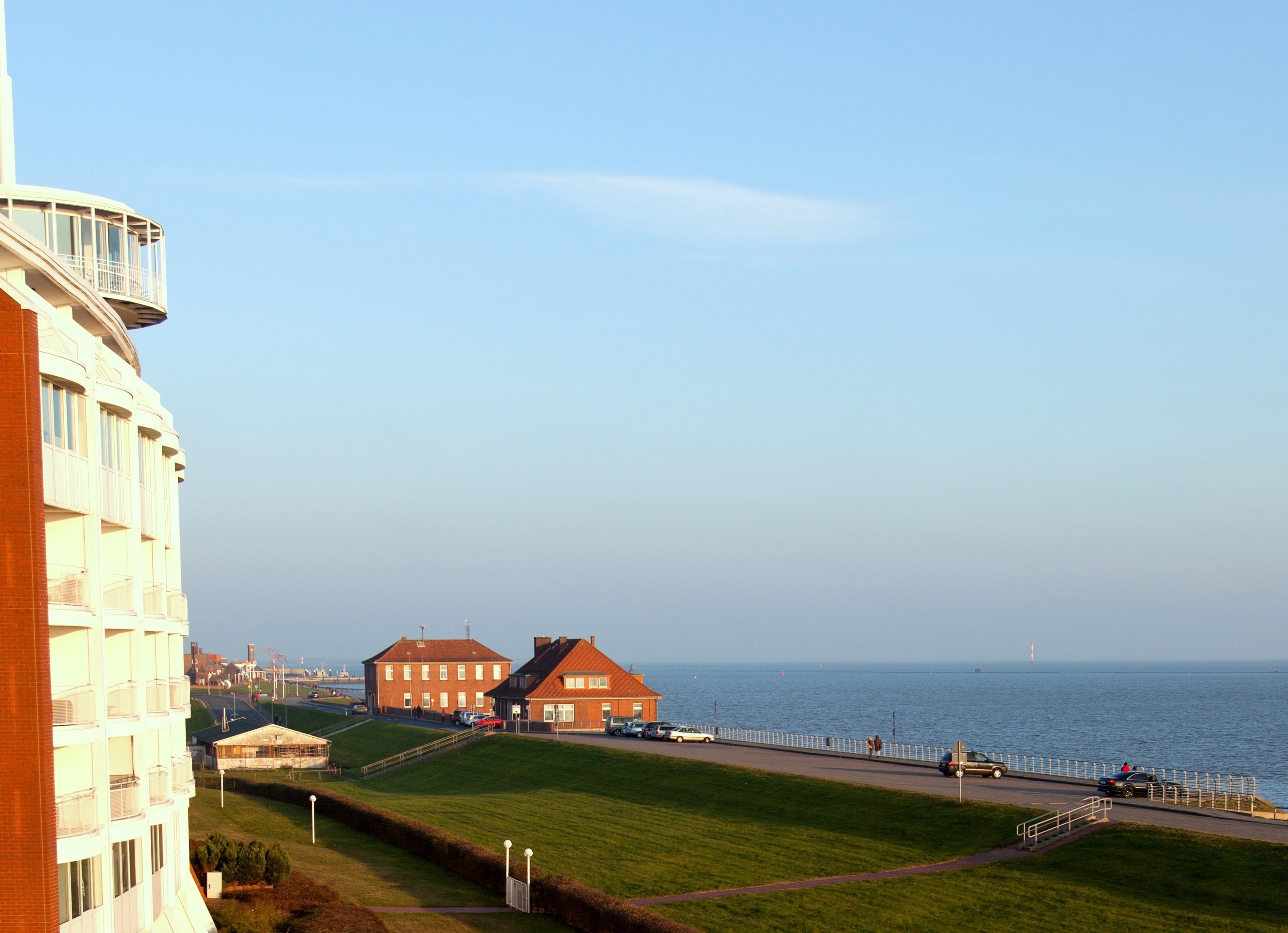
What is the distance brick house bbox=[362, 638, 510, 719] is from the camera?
133m

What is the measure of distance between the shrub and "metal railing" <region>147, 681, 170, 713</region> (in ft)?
38.8

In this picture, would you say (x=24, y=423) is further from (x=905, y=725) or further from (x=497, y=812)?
(x=905, y=725)

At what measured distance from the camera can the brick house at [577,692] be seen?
104375 millimetres

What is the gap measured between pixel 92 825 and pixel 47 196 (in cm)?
1916

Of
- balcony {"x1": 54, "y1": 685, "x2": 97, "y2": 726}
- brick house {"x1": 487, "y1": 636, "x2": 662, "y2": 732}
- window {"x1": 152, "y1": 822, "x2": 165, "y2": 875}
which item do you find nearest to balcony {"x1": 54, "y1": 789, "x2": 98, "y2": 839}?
balcony {"x1": 54, "y1": 685, "x2": 97, "y2": 726}

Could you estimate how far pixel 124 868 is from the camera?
89.5 feet

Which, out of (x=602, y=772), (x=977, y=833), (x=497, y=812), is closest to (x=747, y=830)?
(x=977, y=833)

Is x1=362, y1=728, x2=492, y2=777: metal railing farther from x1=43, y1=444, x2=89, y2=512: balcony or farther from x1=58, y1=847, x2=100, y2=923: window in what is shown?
x1=43, y1=444, x2=89, y2=512: balcony

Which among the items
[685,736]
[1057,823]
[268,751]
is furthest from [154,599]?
[268,751]

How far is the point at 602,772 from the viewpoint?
6988 cm

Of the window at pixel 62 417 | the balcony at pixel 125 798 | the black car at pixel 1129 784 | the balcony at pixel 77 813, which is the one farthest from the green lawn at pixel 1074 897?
the window at pixel 62 417

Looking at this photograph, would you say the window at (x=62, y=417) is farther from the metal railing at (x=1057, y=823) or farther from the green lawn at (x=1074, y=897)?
the metal railing at (x=1057, y=823)

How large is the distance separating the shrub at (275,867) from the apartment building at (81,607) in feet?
21.1

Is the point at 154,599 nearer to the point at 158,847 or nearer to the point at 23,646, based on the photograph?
the point at 158,847
